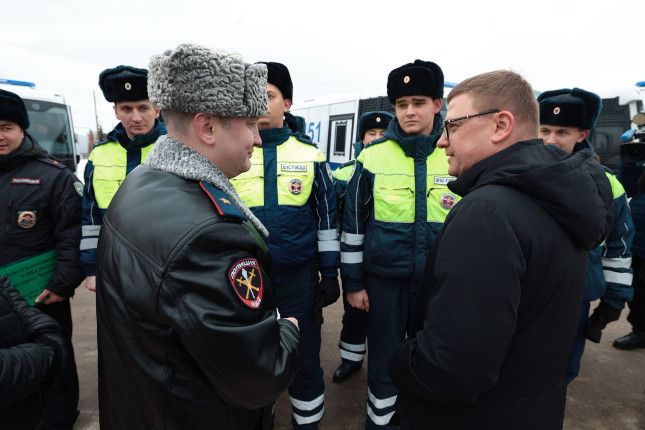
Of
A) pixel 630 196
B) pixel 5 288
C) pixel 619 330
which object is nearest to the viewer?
pixel 5 288

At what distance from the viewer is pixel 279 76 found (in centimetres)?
256

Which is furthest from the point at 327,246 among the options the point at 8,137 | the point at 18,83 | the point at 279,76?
the point at 18,83

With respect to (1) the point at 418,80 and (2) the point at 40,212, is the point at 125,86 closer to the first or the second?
(2) the point at 40,212

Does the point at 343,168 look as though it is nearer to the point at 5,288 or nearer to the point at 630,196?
the point at 630,196

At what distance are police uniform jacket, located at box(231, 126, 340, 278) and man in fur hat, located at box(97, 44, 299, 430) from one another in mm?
1161

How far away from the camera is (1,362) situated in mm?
1305

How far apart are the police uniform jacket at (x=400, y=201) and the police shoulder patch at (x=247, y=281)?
1448 millimetres

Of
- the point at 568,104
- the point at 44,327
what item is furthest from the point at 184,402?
the point at 568,104

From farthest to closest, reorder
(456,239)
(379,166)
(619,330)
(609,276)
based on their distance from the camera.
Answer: (619,330)
(609,276)
(379,166)
(456,239)

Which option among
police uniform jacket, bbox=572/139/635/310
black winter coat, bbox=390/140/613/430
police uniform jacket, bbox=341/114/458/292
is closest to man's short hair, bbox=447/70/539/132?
black winter coat, bbox=390/140/613/430

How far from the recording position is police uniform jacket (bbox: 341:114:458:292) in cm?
238

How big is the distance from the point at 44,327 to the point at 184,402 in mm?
841

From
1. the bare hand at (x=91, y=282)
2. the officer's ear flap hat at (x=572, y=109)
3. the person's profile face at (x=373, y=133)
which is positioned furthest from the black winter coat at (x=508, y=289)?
the person's profile face at (x=373, y=133)

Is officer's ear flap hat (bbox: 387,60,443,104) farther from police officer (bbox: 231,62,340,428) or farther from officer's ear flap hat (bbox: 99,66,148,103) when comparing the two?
officer's ear flap hat (bbox: 99,66,148,103)
